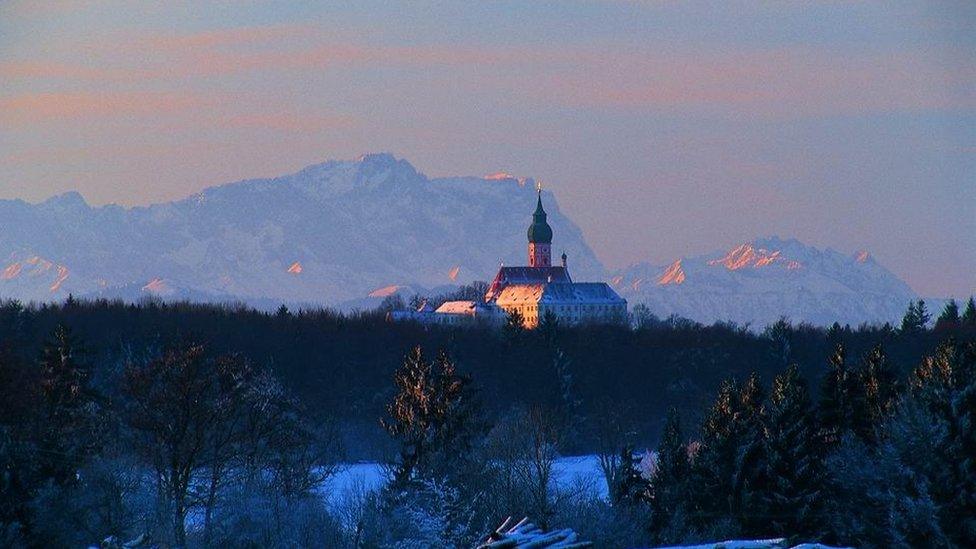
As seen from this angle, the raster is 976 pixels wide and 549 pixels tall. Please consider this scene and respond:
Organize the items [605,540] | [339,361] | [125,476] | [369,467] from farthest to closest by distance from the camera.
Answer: [339,361]
[369,467]
[125,476]
[605,540]

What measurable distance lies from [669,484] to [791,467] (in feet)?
21.7

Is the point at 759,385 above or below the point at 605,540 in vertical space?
above

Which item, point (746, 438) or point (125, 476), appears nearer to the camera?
point (746, 438)

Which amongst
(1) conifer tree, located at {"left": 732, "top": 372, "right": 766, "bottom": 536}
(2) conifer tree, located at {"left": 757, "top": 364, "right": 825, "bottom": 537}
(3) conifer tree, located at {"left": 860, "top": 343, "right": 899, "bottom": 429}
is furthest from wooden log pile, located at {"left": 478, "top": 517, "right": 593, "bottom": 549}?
(3) conifer tree, located at {"left": 860, "top": 343, "right": 899, "bottom": 429}

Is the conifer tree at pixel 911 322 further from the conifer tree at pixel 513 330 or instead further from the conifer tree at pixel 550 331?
the conifer tree at pixel 513 330

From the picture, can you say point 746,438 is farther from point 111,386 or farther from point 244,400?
point 111,386

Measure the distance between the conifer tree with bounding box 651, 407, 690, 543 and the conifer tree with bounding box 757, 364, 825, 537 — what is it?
3.81 m

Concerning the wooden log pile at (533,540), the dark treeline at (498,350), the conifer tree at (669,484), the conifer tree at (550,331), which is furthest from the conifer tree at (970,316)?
the wooden log pile at (533,540)

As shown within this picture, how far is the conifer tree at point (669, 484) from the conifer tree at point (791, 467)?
381 cm

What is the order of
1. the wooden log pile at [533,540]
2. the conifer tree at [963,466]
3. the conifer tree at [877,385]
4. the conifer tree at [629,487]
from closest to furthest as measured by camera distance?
1. the wooden log pile at [533,540]
2. the conifer tree at [963,466]
3. the conifer tree at [877,385]
4. the conifer tree at [629,487]

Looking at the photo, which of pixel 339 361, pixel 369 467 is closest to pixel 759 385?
pixel 369 467

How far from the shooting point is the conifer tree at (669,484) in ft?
235

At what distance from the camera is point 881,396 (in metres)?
72.2

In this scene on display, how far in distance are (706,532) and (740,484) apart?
206 cm
